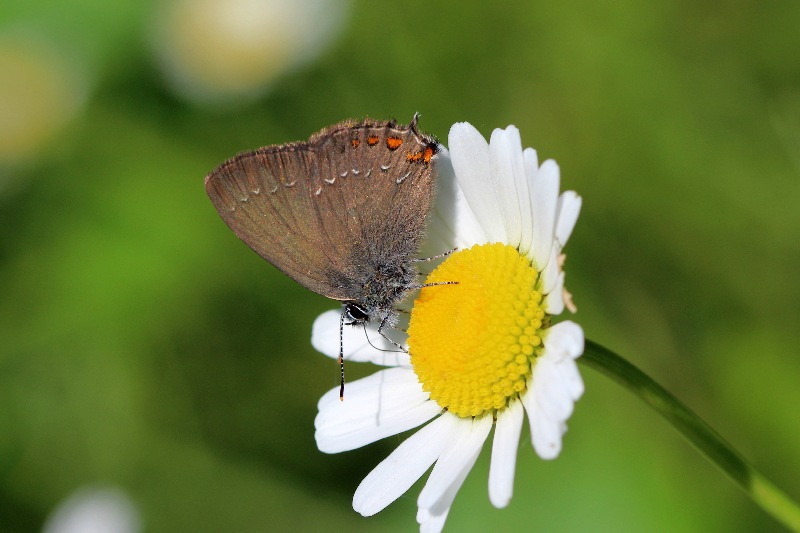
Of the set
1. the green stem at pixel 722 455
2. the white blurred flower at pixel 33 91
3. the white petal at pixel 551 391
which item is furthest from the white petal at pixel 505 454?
the white blurred flower at pixel 33 91

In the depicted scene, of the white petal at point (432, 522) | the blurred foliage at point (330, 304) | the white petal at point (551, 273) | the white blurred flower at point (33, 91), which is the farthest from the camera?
the white blurred flower at point (33, 91)

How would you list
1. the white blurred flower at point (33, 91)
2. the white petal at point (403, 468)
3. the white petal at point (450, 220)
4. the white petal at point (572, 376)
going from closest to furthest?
1. the white petal at point (572, 376)
2. the white petal at point (403, 468)
3. the white petal at point (450, 220)
4. the white blurred flower at point (33, 91)

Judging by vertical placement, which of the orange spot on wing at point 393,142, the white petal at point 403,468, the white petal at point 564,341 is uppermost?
the orange spot on wing at point 393,142

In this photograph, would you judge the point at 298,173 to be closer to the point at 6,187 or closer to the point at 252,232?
the point at 252,232

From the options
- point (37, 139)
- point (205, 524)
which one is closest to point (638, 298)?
point (205, 524)

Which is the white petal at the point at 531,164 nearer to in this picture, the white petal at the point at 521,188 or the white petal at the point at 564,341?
the white petal at the point at 521,188

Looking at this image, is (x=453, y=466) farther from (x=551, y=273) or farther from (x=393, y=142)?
(x=393, y=142)

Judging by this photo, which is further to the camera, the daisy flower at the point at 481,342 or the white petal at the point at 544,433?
the daisy flower at the point at 481,342

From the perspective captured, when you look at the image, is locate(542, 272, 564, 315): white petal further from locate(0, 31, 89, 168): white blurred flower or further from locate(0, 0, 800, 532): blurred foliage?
locate(0, 31, 89, 168): white blurred flower
